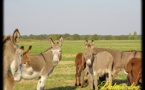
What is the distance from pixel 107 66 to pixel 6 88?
493 centimetres

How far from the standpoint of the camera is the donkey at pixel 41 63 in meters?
9.33

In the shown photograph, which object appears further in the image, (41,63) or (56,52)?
(41,63)

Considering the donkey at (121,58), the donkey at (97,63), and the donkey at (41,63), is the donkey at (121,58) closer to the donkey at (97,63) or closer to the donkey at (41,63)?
the donkey at (97,63)

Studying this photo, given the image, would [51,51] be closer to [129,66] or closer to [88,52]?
[88,52]

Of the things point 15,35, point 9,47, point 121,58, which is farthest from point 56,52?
point 9,47

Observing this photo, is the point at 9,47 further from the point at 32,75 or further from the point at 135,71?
the point at 32,75

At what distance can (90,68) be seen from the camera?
10.0 metres

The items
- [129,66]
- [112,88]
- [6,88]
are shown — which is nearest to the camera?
[6,88]

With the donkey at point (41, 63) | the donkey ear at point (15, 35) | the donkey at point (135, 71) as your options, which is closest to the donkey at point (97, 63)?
the donkey at point (41, 63)

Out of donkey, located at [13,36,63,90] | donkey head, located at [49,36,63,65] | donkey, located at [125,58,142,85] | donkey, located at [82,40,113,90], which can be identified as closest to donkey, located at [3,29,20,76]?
donkey, located at [125,58,142,85]

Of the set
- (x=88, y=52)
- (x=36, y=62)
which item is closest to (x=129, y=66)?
(x=88, y=52)

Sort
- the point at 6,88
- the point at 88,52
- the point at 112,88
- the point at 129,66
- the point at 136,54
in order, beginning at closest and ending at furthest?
the point at 6,88 < the point at 112,88 < the point at 129,66 < the point at 88,52 < the point at 136,54

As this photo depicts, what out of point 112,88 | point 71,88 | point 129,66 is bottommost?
point 71,88

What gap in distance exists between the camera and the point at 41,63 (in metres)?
9.85
